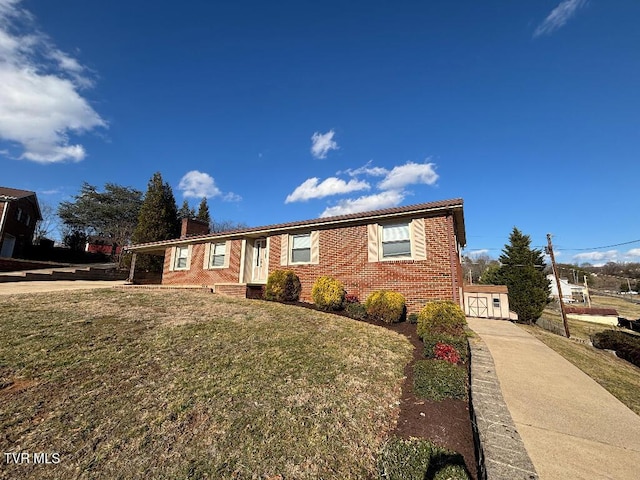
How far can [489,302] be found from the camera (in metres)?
19.6

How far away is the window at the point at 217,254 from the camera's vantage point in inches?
595

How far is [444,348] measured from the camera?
18.6 ft

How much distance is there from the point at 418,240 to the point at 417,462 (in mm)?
7368

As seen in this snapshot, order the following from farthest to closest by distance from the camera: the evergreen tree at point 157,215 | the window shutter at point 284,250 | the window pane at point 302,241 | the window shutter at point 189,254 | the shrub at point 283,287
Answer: the evergreen tree at point 157,215, the window shutter at point 189,254, the window shutter at point 284,250, the window pane at point 302,241, the shrub at point 283,287

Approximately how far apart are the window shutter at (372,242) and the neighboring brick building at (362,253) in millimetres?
35

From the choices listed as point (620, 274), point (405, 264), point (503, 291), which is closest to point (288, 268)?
point (405, 264)

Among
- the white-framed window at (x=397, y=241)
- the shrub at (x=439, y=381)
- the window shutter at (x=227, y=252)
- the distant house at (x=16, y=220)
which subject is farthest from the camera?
the distant house at (x=16, y=220)

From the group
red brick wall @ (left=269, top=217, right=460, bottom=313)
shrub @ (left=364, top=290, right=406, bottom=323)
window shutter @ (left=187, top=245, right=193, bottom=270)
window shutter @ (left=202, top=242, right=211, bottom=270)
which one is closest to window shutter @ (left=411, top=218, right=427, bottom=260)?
red brick wall @ (left=269, top=217, right=460, bottom=313)

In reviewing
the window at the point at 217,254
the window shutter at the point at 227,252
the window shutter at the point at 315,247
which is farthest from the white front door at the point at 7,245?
the window shutter at the point at 315,247

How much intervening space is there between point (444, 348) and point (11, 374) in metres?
6.92

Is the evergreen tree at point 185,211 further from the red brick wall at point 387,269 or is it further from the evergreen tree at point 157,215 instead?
the red brick wall at point 387,269

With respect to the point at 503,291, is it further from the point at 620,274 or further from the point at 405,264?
the point at 620,274

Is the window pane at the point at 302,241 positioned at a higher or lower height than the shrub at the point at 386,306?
higher

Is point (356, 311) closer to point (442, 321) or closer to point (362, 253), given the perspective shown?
point (362, 253)
